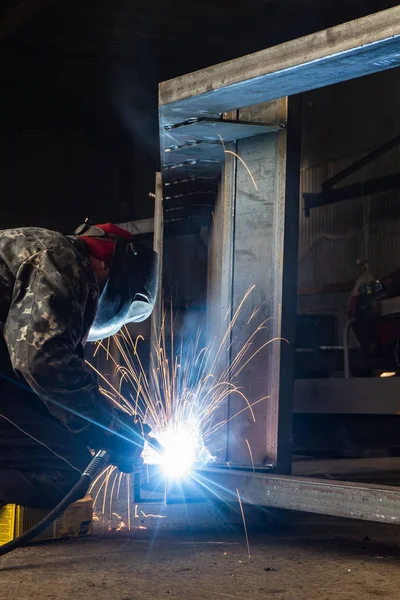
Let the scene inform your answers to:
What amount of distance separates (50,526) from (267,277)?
1.34 m

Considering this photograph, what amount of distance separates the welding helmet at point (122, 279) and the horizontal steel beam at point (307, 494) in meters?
0.77

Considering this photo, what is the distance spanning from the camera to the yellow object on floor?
9.89ft

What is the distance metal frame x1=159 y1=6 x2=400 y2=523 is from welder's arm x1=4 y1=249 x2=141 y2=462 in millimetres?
804

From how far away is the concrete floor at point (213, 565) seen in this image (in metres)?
2.52

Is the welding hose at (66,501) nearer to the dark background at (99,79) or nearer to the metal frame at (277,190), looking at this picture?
the metal frame at (277,190)

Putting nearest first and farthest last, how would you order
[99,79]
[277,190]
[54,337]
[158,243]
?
[54,337]
[277,190]
[158,243]
[99,79]

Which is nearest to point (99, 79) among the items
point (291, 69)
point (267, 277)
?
point (267, 277)

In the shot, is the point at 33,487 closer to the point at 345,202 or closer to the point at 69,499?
the point at 69,499

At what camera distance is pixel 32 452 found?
9.34 feet

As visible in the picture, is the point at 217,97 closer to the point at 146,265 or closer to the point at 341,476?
the point at 146,265

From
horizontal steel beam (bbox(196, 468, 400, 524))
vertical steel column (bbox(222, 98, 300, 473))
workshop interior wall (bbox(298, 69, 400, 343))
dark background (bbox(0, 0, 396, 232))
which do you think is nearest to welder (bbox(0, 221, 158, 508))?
horizontal steel beam (bbox(196, 468, 400, 524))

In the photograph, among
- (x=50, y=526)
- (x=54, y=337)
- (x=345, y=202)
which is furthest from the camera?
(x=345, y=202)

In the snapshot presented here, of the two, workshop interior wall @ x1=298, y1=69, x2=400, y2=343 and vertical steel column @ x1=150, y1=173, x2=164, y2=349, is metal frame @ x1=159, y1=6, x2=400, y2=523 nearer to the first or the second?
vertical steel column @ x1=150, y1=173, x2=164, y2=349

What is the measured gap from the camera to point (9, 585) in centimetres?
257
